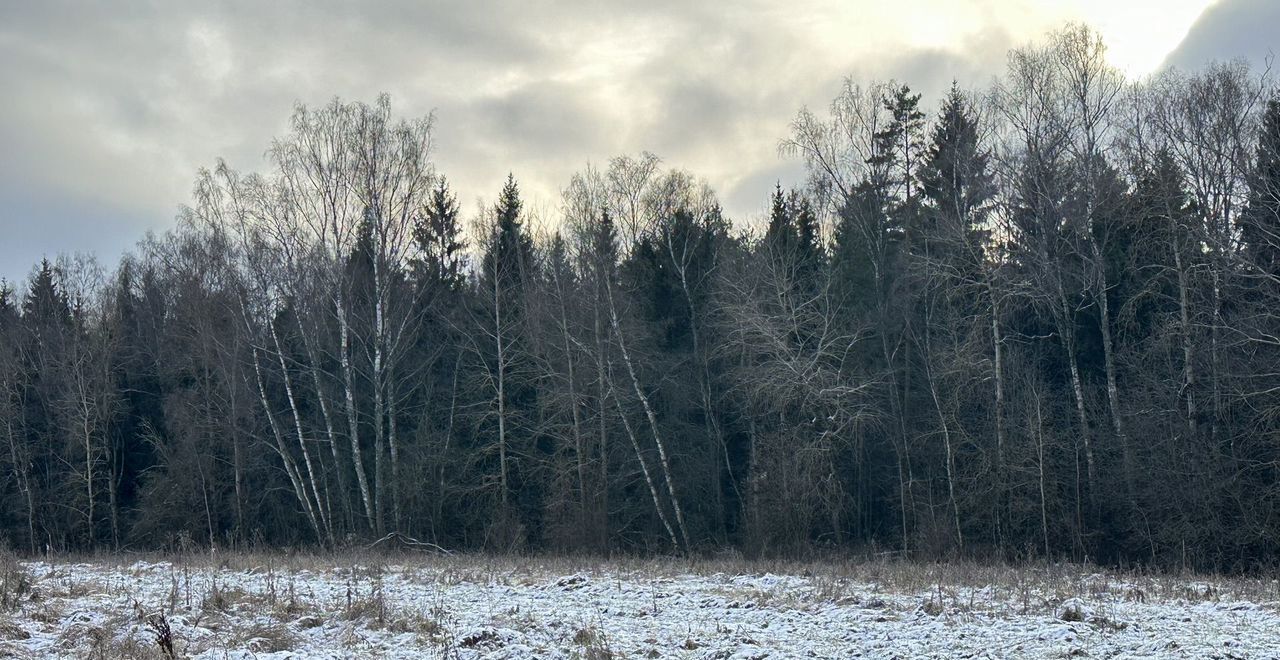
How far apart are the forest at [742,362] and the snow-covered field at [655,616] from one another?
10.7 m

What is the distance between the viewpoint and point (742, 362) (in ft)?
109

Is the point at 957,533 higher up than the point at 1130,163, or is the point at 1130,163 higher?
the point at 1130,163

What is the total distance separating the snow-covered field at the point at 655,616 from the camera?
9578 millimetres

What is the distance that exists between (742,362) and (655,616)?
21.8 meters

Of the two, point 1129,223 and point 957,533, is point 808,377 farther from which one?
point 1129,223

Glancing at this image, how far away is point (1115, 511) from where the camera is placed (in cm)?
2761

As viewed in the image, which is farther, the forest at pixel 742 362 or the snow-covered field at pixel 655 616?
the forest at pixel 742 362

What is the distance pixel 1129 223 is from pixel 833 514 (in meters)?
12.1

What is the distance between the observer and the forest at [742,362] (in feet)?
89.5

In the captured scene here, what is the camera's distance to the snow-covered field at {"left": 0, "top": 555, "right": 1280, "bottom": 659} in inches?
377

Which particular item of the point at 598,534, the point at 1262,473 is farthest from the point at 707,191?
the point at 1262,473

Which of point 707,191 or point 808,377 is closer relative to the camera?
point 808,377

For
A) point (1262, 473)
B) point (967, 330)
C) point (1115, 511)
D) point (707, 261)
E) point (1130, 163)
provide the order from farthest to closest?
point (707, 261), point (967, 330), point (1130, 163), point (1115, 511), point (1262, 473)

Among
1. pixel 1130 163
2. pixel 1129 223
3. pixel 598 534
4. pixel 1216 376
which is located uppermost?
pixel 1130 163
